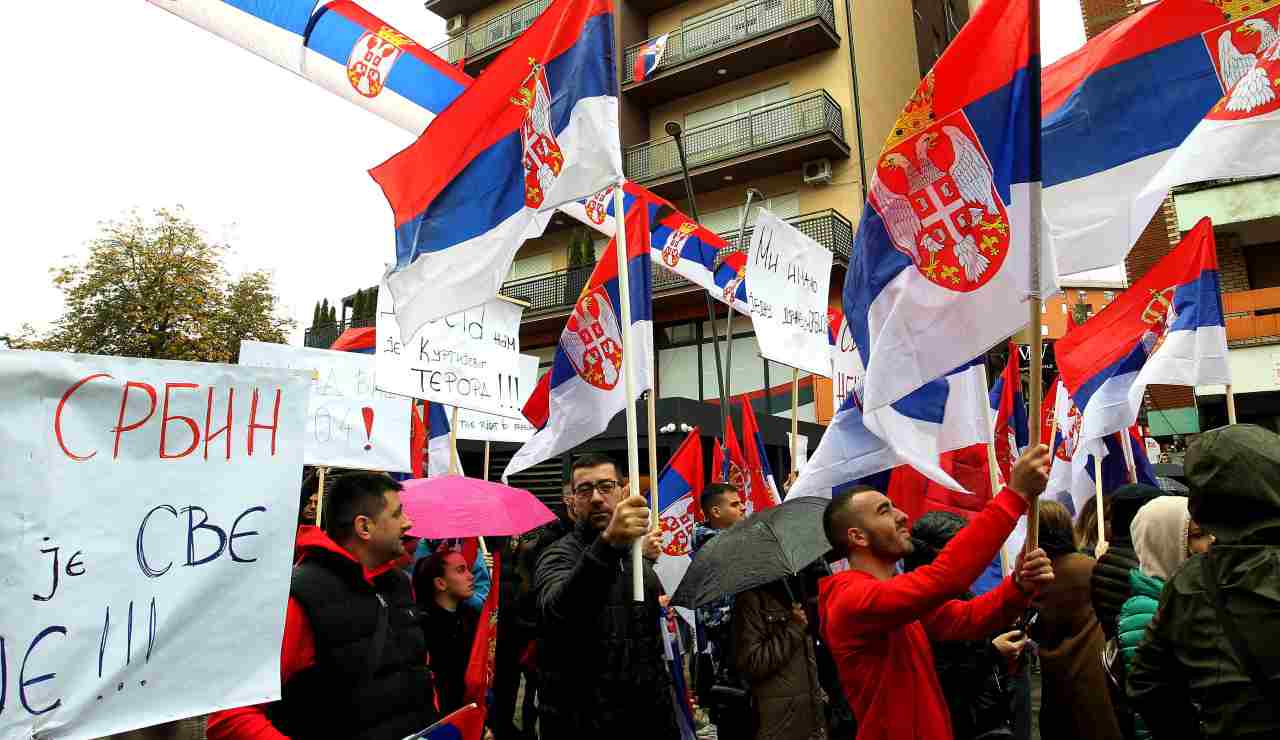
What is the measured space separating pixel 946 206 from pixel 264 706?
9.43ft

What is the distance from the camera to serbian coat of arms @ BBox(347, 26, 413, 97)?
18.9 feet

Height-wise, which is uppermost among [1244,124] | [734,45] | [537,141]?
[734,45]

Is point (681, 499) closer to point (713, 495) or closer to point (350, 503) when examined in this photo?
point (713, 495)

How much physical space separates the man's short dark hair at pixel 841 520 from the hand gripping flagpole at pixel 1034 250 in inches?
28.1

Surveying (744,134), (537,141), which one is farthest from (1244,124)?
(744,134)

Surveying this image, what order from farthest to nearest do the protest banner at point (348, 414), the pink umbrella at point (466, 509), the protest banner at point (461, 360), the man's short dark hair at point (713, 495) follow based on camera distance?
the protest banner at point (348, 414) < the protest banner at point (461, 360) < the man's short dark hair at point (713, 495) < the pink umbrella at point (466, 509)

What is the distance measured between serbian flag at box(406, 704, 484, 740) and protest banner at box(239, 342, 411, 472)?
4914 millimetres

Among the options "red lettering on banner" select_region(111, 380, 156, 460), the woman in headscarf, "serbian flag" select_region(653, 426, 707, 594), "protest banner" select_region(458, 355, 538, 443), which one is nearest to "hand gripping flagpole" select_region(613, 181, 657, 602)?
"red lettering on banner" select_region(111, 380, 156, 460)

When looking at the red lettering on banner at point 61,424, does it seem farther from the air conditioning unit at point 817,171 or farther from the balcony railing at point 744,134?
the air conditioning unit at point 817,171

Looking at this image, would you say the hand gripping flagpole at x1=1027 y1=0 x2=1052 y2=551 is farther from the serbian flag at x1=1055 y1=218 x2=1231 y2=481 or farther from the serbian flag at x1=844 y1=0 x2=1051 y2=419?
the serbian flag at x1=1055 y1=218 x2=1231 y2=481

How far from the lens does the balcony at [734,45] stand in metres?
21.6

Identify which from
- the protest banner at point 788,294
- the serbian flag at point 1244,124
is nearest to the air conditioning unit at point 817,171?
the protest banner at point 788,294

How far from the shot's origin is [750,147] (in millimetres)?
22047

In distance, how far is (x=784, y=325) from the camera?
7.66 metres
